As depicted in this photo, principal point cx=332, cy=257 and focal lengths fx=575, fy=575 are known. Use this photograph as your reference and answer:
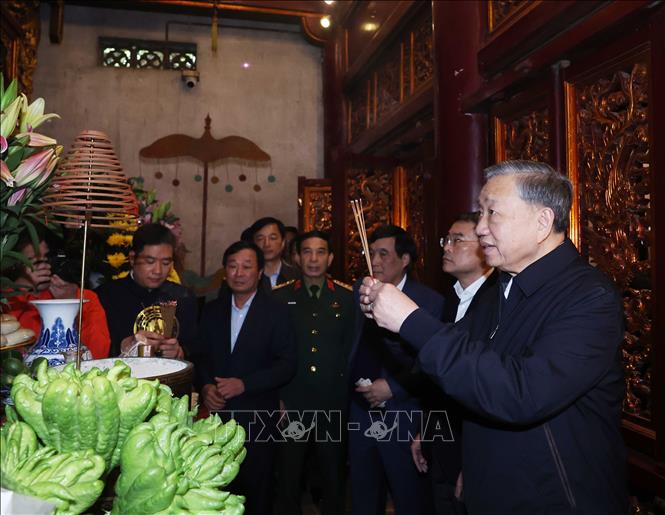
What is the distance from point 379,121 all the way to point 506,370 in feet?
11.2

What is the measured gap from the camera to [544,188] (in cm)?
129

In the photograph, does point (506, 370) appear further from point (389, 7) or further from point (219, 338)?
point (389, 7)

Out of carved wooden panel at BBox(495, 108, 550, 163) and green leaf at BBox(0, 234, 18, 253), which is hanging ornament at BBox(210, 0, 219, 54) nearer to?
carved wooden panel at BBox(495, 108, 550, 163)

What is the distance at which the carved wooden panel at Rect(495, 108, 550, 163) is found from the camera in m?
2.28

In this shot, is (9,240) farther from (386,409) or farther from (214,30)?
(214,30)

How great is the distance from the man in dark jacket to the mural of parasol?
186 inches

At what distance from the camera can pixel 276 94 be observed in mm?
6062

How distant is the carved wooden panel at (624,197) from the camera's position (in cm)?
178

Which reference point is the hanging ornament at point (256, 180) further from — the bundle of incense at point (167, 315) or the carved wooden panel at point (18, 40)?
the bundle of incense at point (167, 315)

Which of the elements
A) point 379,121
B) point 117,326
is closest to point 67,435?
point 117,326

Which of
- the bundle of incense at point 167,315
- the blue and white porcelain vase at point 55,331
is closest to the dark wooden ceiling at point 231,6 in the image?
the bundle of incense at point 167,315

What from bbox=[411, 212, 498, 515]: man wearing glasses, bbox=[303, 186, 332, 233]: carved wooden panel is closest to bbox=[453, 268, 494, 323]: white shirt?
bbox=[411, 212, 498, 515]: man wearing glasses

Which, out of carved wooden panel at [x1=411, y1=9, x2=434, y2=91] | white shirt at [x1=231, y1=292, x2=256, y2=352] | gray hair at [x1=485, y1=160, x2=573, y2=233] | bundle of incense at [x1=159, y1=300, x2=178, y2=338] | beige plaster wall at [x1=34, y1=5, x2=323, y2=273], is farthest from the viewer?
beige plaster wall at [x1=34, y1=5, x2=323, y2=273]

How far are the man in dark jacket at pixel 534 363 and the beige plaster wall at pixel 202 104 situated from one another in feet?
15.4
